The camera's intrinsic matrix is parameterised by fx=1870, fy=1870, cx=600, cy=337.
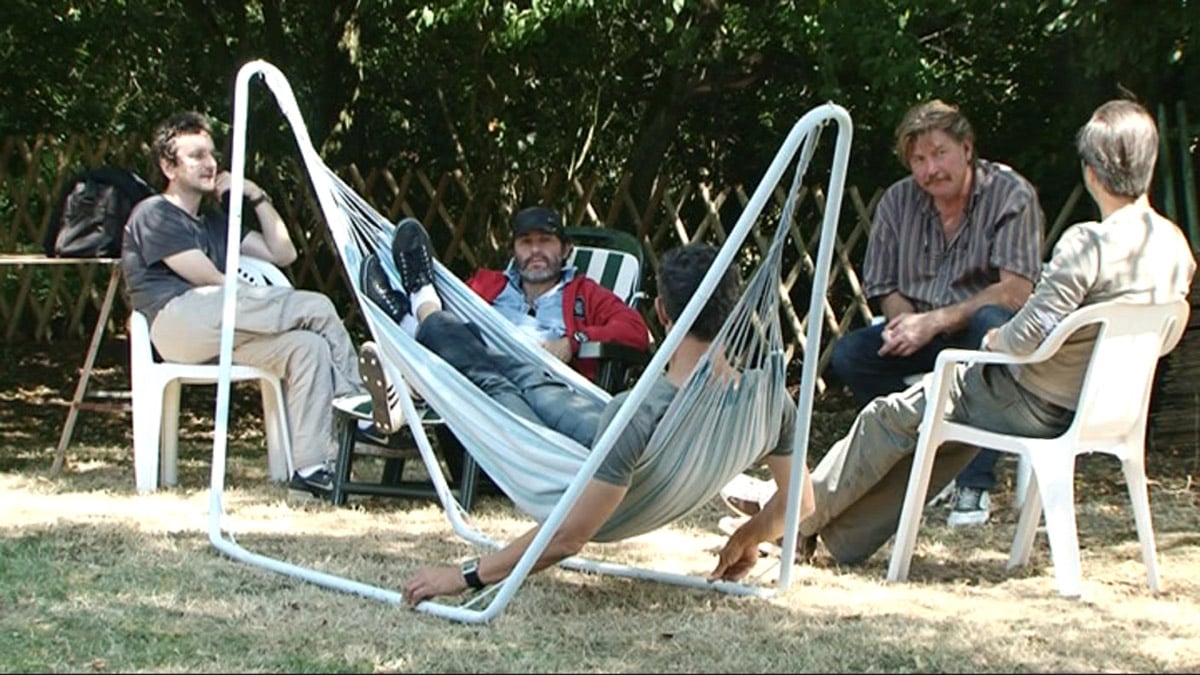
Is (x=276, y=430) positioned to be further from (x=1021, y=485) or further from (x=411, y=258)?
(x=1021, y=485)

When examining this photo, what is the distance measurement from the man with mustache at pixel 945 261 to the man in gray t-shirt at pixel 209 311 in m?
1.24

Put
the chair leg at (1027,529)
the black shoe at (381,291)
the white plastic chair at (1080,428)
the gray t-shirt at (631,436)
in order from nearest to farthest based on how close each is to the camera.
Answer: the gray t-shirt at (631,436) < the white plastic chair at (1080,428) < the chair leg at (1027,529) < the black shoe at (381,291)

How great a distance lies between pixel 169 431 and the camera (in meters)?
4.61

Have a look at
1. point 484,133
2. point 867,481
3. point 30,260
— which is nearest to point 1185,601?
point 867,481

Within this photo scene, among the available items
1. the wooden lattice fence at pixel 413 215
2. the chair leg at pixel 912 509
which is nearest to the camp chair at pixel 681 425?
the chair leg at pixel 912 509

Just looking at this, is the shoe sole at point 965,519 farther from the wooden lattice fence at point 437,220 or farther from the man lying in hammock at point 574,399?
the wooden lattice fence at point 437,220

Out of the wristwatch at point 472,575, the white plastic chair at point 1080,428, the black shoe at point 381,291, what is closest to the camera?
the wristwatch at point 472,575

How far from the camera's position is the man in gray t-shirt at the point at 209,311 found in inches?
176

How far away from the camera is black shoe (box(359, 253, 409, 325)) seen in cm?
386

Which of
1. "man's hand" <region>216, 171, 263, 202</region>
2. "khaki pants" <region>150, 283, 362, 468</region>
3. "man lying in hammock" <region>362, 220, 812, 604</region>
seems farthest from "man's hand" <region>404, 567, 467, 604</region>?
"man's hand" <region>216, 171, 263, 202</region>

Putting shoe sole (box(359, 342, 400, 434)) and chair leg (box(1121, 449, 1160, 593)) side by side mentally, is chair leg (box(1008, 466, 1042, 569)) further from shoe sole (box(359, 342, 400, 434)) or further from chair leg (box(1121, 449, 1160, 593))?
shoe sole (box(359, 342, 400, 434))

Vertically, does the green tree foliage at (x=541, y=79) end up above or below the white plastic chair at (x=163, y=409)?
above

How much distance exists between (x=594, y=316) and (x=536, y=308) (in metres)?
0.17

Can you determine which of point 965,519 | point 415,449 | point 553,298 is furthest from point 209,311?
point 965,519
